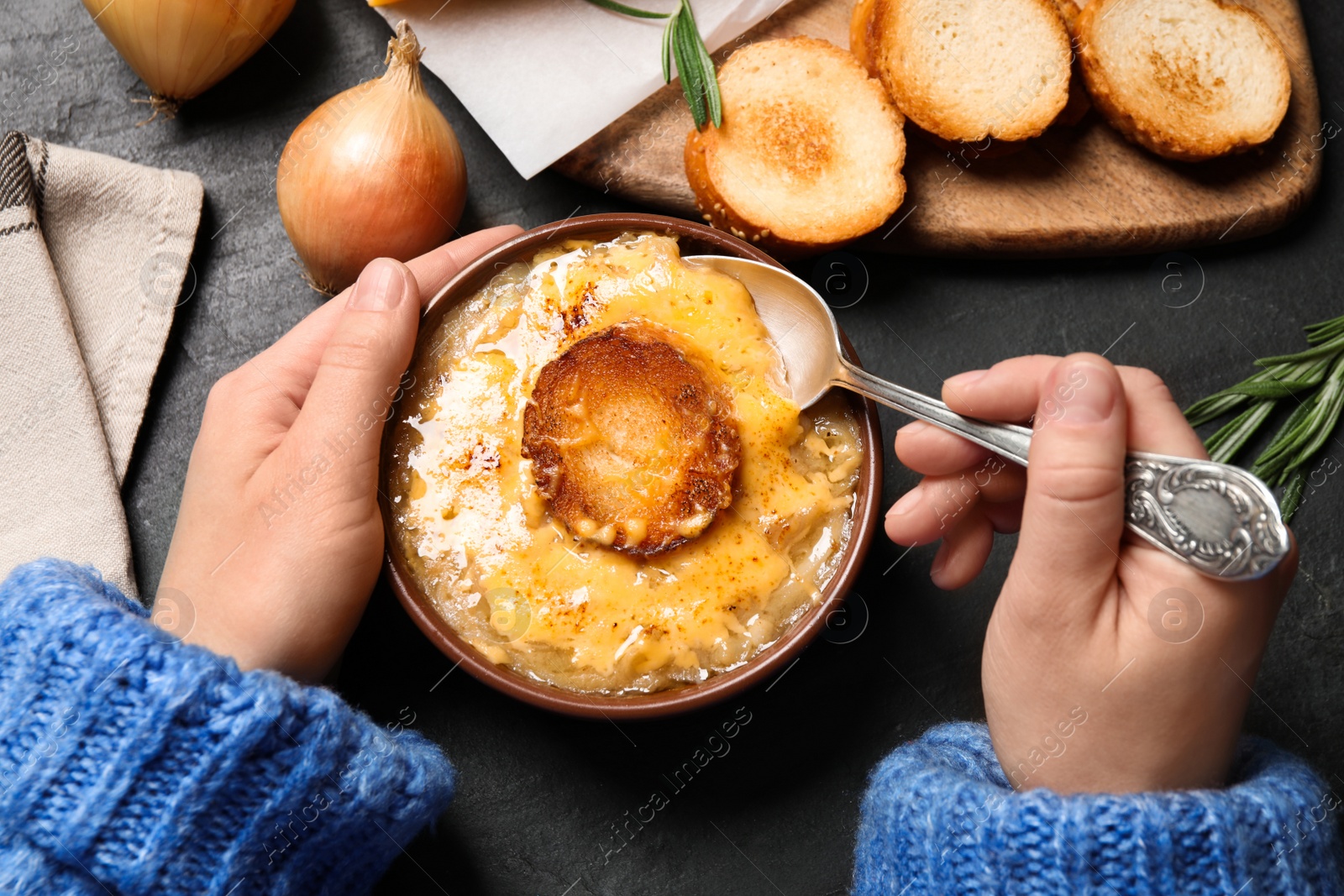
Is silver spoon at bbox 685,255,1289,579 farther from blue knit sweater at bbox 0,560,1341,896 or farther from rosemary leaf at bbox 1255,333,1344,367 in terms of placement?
rosemary leaf at bbox 1255,333,1344,367

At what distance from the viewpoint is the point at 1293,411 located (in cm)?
198

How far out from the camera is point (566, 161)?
6.42 feet

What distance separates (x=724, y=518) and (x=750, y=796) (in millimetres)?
680

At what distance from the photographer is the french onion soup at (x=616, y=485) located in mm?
1525

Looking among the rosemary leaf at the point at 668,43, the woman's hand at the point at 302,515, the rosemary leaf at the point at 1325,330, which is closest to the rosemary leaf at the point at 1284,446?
the rosemary leaf at the point at 1325,330

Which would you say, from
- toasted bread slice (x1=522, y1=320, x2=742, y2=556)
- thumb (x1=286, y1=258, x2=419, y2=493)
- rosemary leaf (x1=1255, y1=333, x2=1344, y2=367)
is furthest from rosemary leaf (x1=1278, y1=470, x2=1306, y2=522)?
thumb (x1=286, y1=258, x2=419, y2=493)

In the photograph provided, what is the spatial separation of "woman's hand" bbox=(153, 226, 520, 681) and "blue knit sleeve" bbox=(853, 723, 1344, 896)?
38.2 inches

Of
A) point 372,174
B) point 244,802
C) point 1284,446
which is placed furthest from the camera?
point 1284,446

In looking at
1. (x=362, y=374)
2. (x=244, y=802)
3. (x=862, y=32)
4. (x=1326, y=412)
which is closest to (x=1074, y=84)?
(x=862, y=32)

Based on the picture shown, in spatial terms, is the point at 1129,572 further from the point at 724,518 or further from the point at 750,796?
the point at 750,796

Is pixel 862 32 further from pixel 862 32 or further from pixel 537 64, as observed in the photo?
pixel 537 64

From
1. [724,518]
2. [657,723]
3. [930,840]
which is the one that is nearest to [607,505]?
[724,518]

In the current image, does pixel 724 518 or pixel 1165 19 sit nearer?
pixel 724 518

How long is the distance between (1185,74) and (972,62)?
0.45 meters
